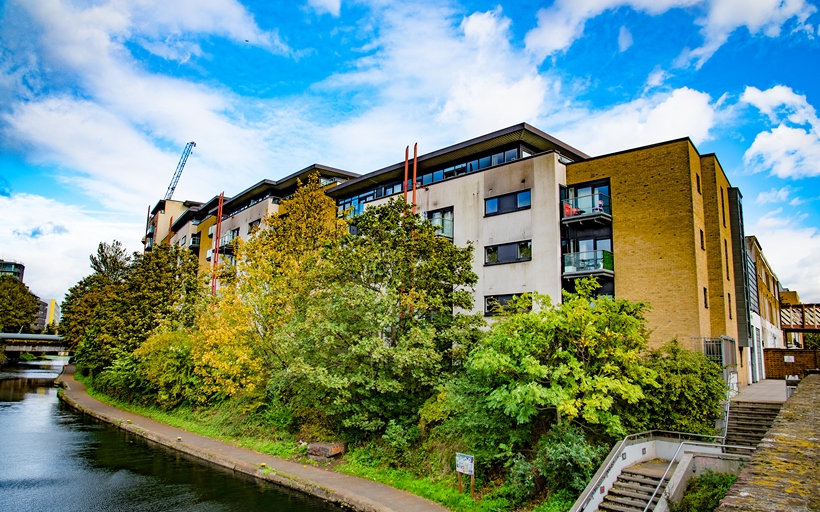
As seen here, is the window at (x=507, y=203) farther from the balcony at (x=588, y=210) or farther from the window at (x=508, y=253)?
the balcony at (x=588, y=210)

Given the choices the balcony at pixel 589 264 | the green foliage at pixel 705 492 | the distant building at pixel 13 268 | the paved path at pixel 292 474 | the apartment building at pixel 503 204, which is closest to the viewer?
the green foliage at pixel 705 492

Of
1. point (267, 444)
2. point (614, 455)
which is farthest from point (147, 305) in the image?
point (614, 455)

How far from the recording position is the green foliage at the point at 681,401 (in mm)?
14664

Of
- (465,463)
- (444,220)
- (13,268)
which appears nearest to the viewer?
(465,463)

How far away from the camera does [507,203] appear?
2611 cm

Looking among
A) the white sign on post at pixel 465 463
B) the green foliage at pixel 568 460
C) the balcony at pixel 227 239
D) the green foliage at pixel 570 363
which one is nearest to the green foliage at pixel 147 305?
the balcony at pixel 227 239

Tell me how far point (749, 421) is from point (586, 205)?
418 inches

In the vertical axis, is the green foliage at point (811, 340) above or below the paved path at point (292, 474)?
above

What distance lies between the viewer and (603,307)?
49.3 feet

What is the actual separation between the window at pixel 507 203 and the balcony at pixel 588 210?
6.24 ft

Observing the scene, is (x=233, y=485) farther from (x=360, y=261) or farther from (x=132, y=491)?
(x=360, y=261)

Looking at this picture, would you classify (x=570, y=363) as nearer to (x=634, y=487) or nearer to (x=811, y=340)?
(x=634, y=487)

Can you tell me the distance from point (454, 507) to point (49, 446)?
63.2 ft

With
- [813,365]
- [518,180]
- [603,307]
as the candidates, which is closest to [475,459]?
[603,307]
